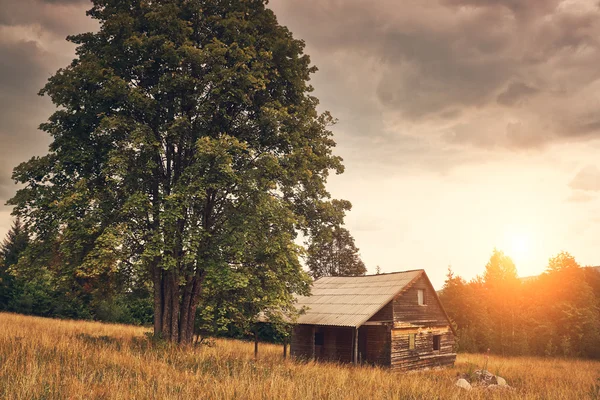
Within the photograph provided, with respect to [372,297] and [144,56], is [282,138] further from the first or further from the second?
[372,297]

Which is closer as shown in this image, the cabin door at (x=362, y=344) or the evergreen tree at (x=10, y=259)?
the cabin door at (x=362, y=344)

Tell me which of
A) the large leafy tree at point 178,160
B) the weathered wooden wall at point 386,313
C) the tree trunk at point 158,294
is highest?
the large leafy tree at point 178,160

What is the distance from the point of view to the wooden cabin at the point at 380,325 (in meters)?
23.4

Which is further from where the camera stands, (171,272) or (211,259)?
(171,272)

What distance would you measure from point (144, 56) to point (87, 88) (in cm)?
268

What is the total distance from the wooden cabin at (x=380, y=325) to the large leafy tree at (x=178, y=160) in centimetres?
766

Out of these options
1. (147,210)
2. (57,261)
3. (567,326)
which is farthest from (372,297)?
(567,326)

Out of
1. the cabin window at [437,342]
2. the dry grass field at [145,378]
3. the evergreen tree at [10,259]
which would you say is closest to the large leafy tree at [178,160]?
the dry grass field at [145,378]

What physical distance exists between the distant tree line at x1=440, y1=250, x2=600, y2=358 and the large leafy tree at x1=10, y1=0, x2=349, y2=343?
3285cm

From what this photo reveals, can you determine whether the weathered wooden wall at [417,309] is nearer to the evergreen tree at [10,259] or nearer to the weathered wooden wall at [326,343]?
the weathered wooden wall at [326,343]

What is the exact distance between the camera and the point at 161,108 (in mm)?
16609

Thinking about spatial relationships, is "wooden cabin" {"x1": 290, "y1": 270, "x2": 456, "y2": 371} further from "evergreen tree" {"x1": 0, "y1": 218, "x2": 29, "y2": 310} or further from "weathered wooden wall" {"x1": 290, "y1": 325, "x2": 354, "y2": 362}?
"evergreen tree" {"x1": 0, "y1": 218, "x2": 29, "y2": 310}

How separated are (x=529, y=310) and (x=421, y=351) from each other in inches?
919

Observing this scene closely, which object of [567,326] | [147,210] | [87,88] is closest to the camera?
[147,210]
